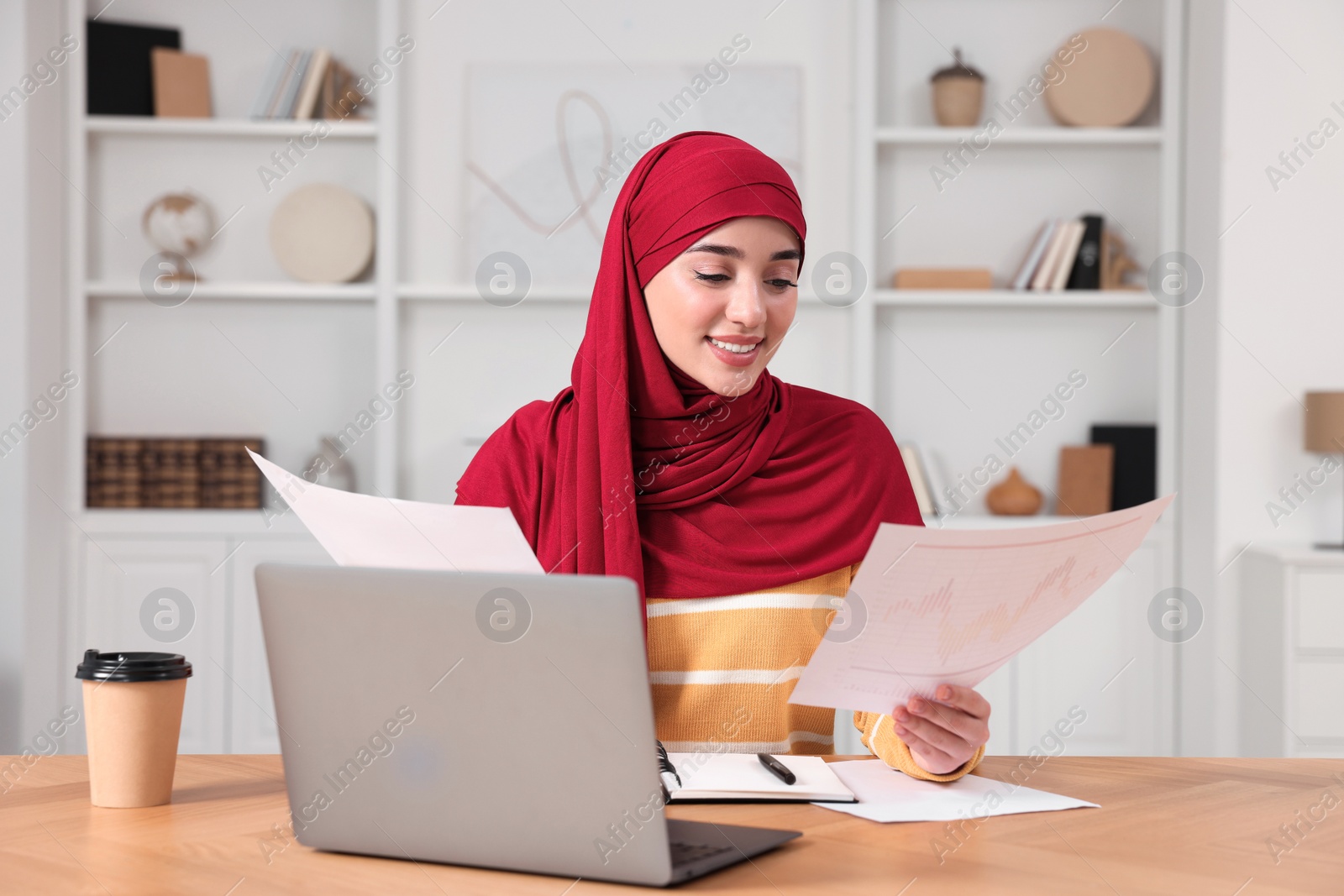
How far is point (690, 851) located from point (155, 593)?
2868 mm

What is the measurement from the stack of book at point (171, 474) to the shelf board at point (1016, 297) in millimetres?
1936

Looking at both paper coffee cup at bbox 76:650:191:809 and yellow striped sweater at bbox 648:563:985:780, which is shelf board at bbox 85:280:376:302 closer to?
yellow striped sweater at bbox 648:563:985:780

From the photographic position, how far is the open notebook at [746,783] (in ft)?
3.20

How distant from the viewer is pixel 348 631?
2.52 feet

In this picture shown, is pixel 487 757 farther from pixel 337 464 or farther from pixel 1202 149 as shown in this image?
pixel 1202 149

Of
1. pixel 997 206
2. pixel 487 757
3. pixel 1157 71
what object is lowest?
pixel 487 757

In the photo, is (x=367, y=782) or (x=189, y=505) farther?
(x=189, y=505)

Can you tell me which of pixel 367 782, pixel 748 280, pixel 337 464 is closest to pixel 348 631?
pixel 367 782

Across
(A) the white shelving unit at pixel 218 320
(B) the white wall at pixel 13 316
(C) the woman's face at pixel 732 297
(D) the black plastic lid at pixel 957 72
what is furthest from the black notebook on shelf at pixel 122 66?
(C) the woman's face at pixel 732 297

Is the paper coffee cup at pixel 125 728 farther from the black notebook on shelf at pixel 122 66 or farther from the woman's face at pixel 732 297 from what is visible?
the black notebook on shelf at pixel 122 66

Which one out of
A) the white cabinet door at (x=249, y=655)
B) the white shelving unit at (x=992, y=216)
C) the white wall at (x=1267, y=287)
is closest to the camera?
the white wall at (x=1267, y=287)

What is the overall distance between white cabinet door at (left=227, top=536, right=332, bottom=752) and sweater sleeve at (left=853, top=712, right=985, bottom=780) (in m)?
2.36

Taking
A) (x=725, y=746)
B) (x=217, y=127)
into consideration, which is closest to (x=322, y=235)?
(x=217, y=127)

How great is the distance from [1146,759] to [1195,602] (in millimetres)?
2250
